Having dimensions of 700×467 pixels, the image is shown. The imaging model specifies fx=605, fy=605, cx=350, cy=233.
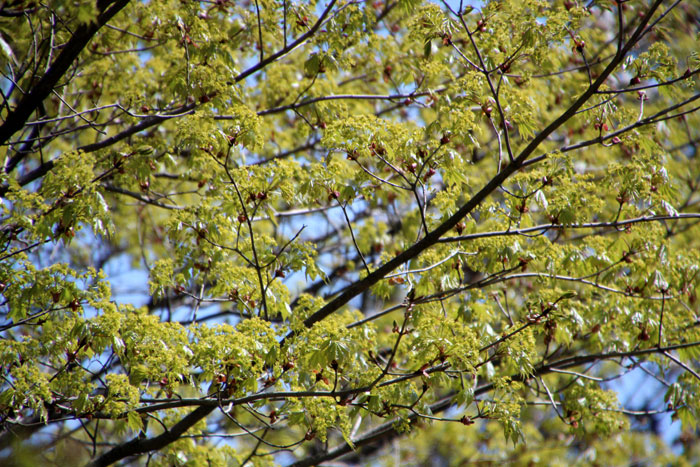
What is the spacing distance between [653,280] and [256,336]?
146 inches

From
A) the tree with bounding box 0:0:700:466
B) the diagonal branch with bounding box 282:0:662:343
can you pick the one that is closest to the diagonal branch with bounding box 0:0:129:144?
the tree with bounding box 0:0:700:466

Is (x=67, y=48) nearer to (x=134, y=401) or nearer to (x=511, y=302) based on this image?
(x=134, y=401)

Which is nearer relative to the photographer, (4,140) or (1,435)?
(4,140)

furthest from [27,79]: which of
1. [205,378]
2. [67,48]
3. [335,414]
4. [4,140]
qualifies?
[335,414]

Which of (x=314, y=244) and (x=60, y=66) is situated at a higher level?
(x=60, y=66)

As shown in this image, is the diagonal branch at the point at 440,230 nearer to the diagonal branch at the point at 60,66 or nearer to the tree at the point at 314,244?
the tree at the point at 314,244

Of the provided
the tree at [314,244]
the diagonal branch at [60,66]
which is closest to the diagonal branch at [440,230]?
the tree at [314,244]

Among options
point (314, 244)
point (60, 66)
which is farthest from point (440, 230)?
point (60, 66)

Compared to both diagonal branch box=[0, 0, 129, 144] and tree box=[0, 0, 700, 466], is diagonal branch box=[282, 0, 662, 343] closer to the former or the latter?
tree box=[0, 0, 700, 466]

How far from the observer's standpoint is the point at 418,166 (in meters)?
4.82

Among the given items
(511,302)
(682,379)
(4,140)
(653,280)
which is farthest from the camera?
(511,302)

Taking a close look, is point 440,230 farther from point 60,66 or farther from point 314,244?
point 60,66

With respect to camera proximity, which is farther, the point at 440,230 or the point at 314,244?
the point at 314,244

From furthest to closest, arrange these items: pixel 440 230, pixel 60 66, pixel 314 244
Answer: pixel 314 244, pixel 440 230, pixel 60 66
